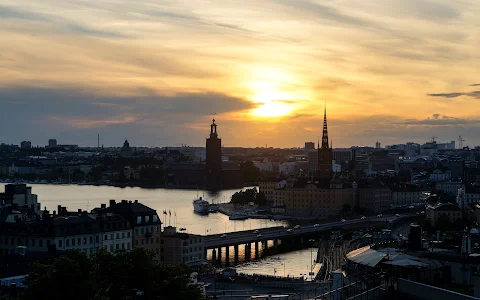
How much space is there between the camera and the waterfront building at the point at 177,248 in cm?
2305

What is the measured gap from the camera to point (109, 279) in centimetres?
1094

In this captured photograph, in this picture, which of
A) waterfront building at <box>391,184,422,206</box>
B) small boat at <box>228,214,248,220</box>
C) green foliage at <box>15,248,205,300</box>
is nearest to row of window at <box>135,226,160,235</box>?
green foliage at <box>15,248,205,300</box>

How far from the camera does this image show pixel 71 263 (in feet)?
33.2

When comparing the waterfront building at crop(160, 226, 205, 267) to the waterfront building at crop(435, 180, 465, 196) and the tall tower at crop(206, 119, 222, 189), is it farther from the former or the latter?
the tall tower at crop(206, 119, 222, 189)

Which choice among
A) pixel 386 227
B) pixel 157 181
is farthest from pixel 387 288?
pixel 157 181

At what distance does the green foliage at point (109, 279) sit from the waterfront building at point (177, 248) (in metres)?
11.6

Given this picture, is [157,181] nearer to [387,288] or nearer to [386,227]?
[386,227]

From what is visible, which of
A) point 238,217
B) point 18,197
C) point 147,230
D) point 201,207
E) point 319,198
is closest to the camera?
point 147,230

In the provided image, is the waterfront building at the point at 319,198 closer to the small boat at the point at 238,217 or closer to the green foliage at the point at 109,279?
the small boat at the point at 238,217

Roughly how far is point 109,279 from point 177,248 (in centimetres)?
1227

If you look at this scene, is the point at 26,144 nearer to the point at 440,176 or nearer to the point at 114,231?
the point at 440,176

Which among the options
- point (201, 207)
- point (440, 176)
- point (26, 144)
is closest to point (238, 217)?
point (201, 207)

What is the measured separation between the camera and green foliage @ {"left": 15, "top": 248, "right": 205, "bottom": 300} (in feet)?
32.7

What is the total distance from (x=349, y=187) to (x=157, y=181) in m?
42.4
